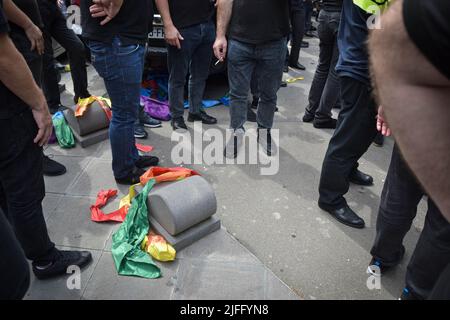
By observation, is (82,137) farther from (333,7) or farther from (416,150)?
(416,150)

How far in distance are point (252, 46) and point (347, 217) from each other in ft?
5.37

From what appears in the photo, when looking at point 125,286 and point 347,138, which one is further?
point 347,138

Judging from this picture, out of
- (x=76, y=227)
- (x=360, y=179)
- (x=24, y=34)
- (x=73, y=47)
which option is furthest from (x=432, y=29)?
(x=73, y=47)

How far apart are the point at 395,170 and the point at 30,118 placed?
6.38ft

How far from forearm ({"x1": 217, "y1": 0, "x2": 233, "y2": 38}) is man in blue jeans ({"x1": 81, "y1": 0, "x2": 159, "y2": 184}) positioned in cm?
66

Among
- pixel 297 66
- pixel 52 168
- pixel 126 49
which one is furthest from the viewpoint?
pixel 297 66

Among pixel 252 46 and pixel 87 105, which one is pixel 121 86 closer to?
pixel 87 105

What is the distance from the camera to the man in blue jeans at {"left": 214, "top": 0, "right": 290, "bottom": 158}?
3.11 metres

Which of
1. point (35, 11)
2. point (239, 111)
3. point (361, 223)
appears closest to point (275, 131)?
point (239, 111)

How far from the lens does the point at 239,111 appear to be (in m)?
3.63

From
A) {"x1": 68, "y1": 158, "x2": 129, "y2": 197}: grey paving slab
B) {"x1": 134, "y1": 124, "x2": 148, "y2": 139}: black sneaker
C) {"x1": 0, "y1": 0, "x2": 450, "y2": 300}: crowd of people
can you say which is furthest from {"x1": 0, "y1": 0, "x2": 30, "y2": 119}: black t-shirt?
{"x1": 134, "y1": 124, "x2": 148, "y2": 139}: black sneaker

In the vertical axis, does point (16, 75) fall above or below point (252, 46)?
above

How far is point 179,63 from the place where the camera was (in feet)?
12.3

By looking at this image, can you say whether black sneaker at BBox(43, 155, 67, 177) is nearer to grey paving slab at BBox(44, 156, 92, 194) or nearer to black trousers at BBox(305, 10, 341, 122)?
grey paving slab at BBox(44, 156, 92, 194)
